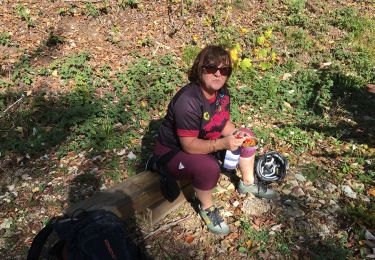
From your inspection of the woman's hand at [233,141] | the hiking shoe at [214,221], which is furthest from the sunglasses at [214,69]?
the hiking shoe at [214,221]

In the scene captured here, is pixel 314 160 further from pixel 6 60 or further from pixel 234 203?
pixel 6 60

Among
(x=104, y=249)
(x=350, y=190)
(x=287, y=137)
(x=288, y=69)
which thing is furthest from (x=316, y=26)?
(x=104, y=249)

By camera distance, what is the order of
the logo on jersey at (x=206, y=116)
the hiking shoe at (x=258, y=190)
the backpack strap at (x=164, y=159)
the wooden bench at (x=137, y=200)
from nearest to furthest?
the wooden bench at (x=137, y=200) < the logo on jersey at (x=206, y=116) < the backpack strap at (x=164, y=159) < the hiking shoe at (x=258, y=190)

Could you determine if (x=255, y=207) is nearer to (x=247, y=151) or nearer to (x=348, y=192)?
(x=247, y=151)

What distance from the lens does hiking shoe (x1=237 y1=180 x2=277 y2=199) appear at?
191 inches

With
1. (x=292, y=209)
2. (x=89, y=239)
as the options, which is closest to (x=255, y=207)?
(x=292, y=209)

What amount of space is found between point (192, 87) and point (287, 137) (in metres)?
2.57

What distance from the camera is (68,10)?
27.5 feet

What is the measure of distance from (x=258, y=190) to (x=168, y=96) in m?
2.70

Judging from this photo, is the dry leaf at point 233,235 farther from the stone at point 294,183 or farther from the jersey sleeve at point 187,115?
the jersey sleeve at point 187,115

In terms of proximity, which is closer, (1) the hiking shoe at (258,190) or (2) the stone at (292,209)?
(2) the stone at (292,209)

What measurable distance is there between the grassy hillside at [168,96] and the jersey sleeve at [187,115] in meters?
1.39

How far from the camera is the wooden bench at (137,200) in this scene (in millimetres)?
4012

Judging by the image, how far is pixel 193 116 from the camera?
397cm
